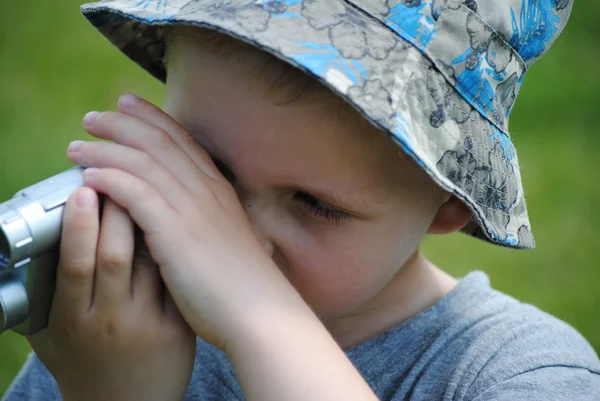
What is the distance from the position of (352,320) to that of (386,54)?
22.9 inches

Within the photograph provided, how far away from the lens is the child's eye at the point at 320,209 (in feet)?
3.79

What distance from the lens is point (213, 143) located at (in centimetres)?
114

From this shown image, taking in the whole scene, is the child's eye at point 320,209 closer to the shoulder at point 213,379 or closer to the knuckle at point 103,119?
the knuckle at point 103,119

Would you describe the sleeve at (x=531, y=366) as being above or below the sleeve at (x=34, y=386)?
above

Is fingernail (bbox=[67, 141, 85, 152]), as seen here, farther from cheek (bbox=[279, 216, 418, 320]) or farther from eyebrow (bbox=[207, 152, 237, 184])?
cheek (bbox=[279, 216, 418, 320])

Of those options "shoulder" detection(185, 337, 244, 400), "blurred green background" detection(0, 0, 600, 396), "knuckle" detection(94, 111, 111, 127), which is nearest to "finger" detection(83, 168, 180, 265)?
"knuckle" detection(94, 111, 111, 127)

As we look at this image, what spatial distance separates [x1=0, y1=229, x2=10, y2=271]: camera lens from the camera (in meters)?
0.93

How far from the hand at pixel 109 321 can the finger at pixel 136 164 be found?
0.05 m

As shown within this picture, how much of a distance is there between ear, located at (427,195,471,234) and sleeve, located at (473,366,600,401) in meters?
0.26

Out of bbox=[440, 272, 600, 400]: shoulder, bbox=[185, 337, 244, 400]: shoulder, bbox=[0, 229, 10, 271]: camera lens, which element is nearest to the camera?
bbox=[0, 229, 10, 271]: camera lens

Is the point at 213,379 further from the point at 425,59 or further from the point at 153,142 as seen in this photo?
the point at 425,59

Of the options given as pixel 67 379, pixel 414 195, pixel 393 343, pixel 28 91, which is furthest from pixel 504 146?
pixel 28 91

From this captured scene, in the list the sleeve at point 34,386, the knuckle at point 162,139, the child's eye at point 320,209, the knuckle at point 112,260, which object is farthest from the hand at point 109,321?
the sleeve at point 34,386

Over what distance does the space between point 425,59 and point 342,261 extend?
31cm
